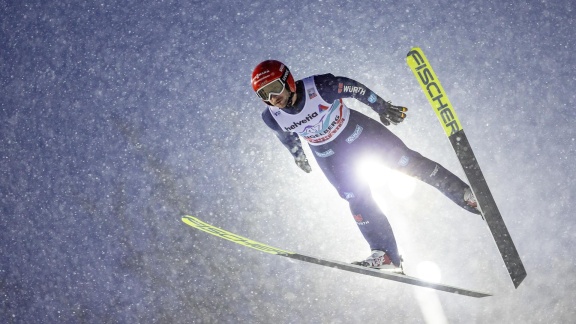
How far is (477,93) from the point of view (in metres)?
5.68

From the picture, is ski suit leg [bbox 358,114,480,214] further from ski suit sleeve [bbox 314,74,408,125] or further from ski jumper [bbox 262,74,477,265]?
ski suit sleeve [bbox 314,74,408,125]

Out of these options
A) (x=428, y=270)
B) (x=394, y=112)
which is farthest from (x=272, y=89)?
(x=428, y=270)

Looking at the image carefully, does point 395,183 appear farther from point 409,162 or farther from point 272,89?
point 272,89

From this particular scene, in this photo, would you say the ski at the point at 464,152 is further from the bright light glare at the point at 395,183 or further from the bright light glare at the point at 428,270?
the bright light glare at the point at 428,270

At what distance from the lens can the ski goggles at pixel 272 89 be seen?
3666mm

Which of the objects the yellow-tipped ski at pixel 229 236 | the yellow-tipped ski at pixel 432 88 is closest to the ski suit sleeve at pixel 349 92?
the yellow-tipped ski at pixel 432 88

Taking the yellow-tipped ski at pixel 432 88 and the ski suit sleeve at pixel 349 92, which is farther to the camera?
the yellow-tipped ski at pixel 432 88

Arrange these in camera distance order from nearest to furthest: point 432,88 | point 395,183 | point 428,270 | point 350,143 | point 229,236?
point 350,143
point 432,88
point 229,236
point 395,183
point 428,270

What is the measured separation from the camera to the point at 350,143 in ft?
13.7

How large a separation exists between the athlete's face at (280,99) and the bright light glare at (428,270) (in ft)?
11.1

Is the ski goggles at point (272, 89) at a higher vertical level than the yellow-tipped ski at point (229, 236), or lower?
higher

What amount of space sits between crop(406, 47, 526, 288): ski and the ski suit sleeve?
489 mm

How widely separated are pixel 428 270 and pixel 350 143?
2.89 m

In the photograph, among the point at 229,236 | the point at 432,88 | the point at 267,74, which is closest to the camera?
the point at 267,74
